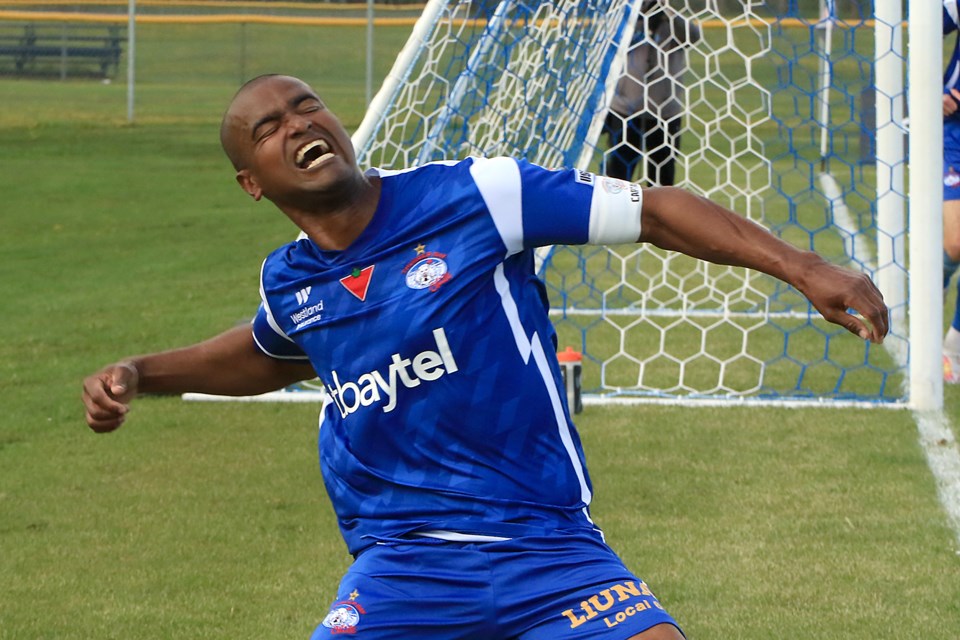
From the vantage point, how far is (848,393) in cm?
744

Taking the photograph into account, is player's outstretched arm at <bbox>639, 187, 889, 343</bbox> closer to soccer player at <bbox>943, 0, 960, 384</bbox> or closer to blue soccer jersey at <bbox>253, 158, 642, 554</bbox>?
blue soccer jersey at <bbox>253, 158, 642, 554</bbox>

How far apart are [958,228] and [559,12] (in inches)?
91.2

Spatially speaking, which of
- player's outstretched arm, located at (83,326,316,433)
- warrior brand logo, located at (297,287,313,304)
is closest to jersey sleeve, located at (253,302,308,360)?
player's outstretched arm, located at (83,326,316,433)

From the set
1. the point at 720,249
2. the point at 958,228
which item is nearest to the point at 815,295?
the point at 720,249

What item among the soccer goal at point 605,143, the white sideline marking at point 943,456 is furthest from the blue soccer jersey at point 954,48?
the white sideline marking at point 943,456

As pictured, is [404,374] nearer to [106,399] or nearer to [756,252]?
[106,399]

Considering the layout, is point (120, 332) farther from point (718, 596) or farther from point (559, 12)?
point (718, 596)

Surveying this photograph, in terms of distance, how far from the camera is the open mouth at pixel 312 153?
3.24 meters

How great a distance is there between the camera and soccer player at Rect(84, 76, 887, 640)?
3.14 metres

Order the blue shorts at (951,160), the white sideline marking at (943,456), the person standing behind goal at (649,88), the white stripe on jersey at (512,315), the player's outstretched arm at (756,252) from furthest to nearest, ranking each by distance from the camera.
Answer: the person standing behind goal at (649,88) → the blue shorts at (951,160) → the white sideline marking at (943,456) → the white stripe on jersey at (512,315) → the player's outstretched arm at (756,252)

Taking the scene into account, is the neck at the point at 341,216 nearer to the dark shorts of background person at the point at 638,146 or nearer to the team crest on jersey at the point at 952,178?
the team crest on jersey at the point at 952,178

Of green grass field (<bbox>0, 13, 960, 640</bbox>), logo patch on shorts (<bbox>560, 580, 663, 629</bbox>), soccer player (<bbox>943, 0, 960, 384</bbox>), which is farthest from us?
soccer player (<bbox>943, 0, 960, 384</bbox>)

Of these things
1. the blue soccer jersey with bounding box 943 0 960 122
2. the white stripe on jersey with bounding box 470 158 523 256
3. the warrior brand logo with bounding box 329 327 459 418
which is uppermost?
the white stripe on jersey with bounding box 470 158 523 256

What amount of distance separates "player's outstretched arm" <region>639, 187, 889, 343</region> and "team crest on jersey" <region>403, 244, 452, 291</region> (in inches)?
16.1
